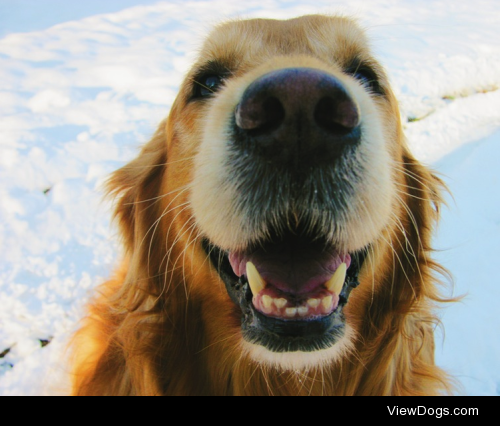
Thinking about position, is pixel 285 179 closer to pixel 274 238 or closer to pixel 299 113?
pixel 299 113

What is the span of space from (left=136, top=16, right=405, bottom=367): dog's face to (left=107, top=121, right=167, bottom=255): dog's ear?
166 mm

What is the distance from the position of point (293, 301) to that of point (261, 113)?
2.51ft

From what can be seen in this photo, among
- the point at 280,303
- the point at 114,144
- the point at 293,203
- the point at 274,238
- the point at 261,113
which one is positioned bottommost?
the point at 114,144

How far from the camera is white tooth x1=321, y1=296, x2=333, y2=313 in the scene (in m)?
1.69

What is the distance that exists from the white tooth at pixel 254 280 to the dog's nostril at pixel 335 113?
2.11 ft

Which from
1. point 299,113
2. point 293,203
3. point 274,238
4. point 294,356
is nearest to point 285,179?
point 293,203

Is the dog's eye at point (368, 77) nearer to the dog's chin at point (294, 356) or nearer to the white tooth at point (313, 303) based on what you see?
the white tooth at point (313, 303)

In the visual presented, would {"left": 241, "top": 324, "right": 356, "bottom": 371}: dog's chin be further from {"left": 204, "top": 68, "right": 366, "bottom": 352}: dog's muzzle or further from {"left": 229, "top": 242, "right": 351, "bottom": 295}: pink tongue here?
{"left": 229, "top": 242, "right": 351, "bottom": 295}: pink tongue

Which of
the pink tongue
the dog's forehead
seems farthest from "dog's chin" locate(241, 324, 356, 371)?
the dog's forehead

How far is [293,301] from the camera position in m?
1.68

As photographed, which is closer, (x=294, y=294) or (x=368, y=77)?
(x=294, y=294)

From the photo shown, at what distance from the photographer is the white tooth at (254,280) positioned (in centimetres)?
169
